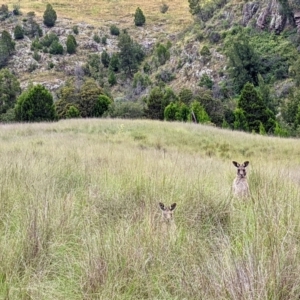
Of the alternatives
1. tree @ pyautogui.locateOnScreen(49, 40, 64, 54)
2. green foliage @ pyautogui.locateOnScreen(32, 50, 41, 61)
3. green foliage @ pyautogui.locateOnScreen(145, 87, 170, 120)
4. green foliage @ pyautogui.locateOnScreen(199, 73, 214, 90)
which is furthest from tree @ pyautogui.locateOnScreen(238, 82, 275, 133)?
green foliage @ pyautogui.locateOnScreen(32, 50, 41, 61)

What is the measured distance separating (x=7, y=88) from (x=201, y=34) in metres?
28.4

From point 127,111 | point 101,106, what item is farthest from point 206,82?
point 101,106

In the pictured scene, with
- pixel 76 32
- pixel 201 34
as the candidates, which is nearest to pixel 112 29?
pixel 76 32

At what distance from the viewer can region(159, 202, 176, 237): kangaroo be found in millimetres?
2674

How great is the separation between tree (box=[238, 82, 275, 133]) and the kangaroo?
82.4 ft

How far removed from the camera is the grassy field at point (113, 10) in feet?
267

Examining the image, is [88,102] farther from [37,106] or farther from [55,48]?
[55,48]

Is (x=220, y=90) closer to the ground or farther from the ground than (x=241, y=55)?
closer to the ground

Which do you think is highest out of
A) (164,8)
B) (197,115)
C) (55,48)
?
(164,8)

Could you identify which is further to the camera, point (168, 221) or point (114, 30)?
point (114, 30)

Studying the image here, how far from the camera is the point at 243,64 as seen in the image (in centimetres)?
4372

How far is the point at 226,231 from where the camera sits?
2867mm

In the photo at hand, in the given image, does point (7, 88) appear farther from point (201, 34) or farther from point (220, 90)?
point (201, 34)

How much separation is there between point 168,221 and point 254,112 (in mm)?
25781
